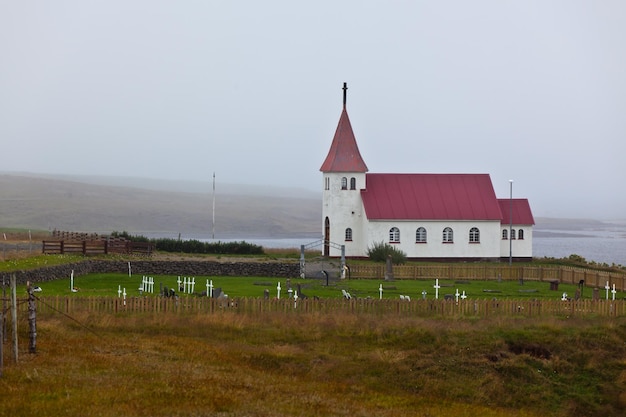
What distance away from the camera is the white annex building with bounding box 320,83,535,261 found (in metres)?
72.0

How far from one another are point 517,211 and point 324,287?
99.9 ft

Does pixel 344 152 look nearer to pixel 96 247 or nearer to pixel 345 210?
pixel 345 210

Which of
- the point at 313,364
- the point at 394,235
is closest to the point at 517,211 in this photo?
the point at 394,235

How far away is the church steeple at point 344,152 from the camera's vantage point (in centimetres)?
7338

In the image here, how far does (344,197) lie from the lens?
73.6m

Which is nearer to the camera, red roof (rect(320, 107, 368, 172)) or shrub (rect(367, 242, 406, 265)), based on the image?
shrub (rect(367, 242, 406, 265))

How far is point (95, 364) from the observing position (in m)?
25.4

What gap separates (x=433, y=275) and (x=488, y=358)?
25995mm

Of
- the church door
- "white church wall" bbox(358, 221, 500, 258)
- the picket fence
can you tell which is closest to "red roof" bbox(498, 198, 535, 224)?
"white church wall" bbox(358, 221, 500, 258)

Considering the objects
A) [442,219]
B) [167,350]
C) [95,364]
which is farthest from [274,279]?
[95,364]

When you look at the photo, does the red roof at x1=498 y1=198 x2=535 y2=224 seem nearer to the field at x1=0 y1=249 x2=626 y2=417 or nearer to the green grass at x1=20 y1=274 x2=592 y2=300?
the green grass at x1=20 y1=274 x2=592 y2=300

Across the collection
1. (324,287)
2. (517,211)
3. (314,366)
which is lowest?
(314,366)

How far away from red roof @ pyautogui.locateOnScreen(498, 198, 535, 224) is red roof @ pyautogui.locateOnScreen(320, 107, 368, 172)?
1149 centimetres

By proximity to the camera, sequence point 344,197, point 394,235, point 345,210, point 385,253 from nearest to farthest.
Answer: point 385,253
point 394,235
point 345,210
point 344,197
